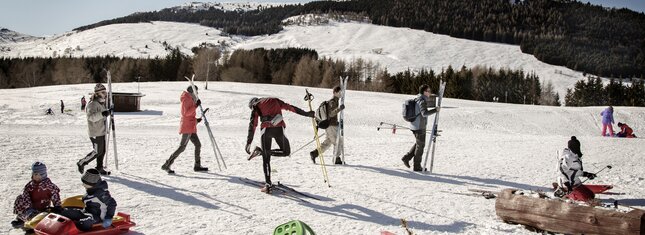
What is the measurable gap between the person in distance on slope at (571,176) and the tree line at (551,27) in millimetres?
145518

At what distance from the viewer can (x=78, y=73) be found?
93000mm

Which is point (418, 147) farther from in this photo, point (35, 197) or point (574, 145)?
point (35, 197)

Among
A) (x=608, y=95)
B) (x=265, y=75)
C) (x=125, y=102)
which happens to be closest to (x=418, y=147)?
(x=125, y=102)

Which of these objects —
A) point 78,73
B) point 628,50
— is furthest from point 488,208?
point 628,50

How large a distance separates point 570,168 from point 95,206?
818 cm

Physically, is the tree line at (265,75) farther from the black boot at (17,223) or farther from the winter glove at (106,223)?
the winter glove at (106,223)

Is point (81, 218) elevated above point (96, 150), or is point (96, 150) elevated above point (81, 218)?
point (96, 150)

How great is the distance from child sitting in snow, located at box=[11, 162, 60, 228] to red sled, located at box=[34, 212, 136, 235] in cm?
77

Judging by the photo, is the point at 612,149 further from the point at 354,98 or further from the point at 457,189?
the point at 354,98

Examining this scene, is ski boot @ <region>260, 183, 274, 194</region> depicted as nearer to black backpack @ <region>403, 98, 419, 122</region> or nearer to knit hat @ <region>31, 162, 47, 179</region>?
knit hat @ <region>31, 162, 47, 179</region>

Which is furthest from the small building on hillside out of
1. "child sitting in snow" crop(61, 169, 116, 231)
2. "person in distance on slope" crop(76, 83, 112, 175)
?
"child sitting in snow" crop(61, 169, 116, 231)

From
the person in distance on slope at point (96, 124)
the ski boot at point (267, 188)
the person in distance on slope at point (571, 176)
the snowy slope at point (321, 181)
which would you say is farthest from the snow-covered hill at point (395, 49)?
the person in distance on slope at point (96, 124)

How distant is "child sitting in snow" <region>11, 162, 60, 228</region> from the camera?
22.9ft

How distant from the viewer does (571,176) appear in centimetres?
892
